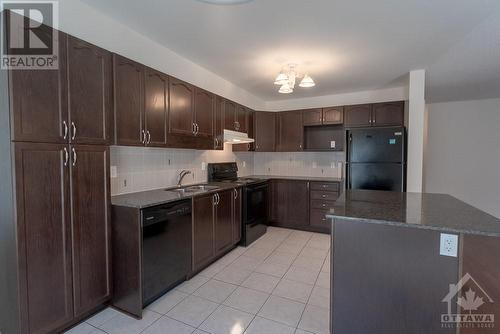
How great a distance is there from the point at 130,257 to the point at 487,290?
2338 millimetres

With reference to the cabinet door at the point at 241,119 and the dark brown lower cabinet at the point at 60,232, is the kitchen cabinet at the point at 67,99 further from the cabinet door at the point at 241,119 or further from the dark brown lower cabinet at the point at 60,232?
the cabinet door at the point at 241,119

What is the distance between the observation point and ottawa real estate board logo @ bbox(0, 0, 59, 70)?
1417mm

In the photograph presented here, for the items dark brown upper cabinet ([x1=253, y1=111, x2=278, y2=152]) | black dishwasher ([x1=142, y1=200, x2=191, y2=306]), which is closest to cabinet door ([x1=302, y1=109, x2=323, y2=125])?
dark brown upper cabinet ([x1=253, y1=111, x2=278, y2=152])

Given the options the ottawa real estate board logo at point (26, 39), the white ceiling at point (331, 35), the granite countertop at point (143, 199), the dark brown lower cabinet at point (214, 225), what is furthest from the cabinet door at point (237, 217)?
the ottawa real estate board logo at point (26, 39)

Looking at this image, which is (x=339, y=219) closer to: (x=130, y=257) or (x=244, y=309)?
(x=244, y=309)

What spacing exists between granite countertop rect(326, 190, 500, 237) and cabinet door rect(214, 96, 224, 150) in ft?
6.11

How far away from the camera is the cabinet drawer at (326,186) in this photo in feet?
13.2

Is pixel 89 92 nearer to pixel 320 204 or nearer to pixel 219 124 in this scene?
pixel 219 124

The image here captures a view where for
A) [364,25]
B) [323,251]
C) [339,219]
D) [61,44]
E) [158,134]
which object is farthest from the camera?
[323,251]

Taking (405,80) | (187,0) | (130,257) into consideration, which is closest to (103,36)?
(187,0)

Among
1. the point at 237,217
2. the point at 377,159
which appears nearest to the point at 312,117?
the point at 377,159

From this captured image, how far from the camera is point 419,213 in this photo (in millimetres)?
1573

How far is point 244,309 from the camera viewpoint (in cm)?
210

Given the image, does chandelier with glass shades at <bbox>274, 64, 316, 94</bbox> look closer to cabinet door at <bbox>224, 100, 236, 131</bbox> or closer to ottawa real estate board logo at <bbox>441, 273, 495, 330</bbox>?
cabinet door at <bbox>224, 100, 236, 131</bbox>
